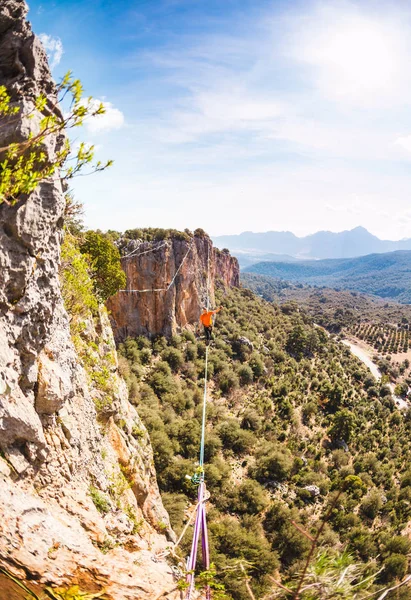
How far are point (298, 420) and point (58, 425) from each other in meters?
31.9

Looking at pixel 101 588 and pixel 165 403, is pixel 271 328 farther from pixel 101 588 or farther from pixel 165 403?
pixel 101 588

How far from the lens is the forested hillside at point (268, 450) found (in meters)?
18.4

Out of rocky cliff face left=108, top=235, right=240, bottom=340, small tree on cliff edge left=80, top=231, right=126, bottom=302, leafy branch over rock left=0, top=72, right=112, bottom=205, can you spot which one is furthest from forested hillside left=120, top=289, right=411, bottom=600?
leafy branch over rock left=0, top=72, right=112, bottom=205

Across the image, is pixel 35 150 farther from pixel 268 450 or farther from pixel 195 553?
pixel 268 450

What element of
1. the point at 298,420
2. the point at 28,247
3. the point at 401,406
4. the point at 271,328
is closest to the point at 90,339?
the point at 28,247

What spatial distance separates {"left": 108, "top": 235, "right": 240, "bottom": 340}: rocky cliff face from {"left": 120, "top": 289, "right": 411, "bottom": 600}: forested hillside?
2.02 metres

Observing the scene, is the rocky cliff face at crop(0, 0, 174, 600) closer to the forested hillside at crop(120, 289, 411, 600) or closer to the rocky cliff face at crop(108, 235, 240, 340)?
the forested hillside at crop(120, 289, 411, 600)

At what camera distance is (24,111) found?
4281 millimetres

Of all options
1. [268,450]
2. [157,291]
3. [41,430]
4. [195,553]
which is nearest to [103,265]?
[41,430]

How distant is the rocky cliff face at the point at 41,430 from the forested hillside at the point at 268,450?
7.41 meters

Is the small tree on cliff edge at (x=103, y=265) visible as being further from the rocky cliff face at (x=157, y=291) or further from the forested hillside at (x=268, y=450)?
the rocky cliff face at (x=157, y=291)

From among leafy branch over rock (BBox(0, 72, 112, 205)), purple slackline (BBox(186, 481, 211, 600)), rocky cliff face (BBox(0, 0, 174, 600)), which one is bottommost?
purple slackline (BBox(186, 481, 211, 600))

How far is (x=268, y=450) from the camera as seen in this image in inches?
1003

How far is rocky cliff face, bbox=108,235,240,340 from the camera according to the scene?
31.4 meters
